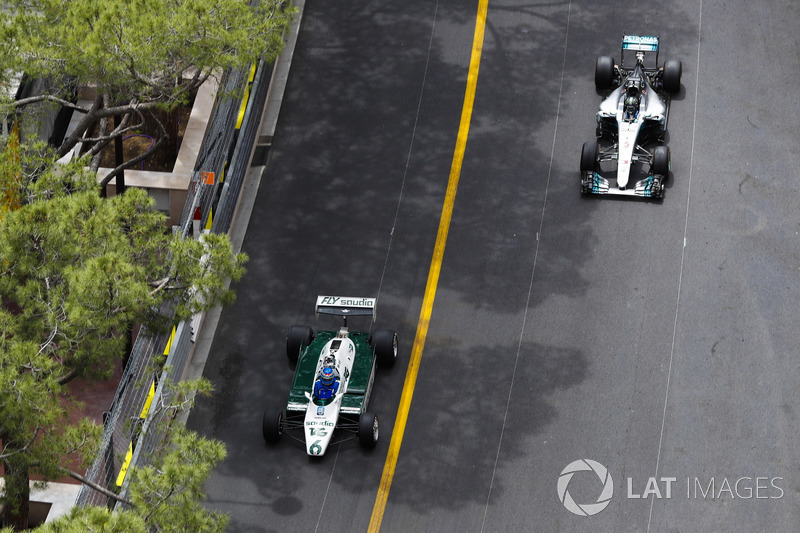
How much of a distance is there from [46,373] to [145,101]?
21.4ft

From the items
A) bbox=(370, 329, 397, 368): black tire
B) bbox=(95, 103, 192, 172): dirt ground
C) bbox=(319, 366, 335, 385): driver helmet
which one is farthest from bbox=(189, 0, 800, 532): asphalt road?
bbox=(95, 103, 192, 172): dirt ground

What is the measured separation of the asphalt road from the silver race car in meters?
0.40

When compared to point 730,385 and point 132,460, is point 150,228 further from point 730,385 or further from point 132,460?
point 730,385

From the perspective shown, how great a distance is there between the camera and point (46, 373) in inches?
607

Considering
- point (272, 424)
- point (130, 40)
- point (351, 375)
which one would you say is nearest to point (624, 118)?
point (351, 375)

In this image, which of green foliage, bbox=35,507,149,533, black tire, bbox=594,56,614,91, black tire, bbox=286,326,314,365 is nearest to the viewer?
green foliage, bbox=35,507,149,533

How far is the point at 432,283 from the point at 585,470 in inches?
181

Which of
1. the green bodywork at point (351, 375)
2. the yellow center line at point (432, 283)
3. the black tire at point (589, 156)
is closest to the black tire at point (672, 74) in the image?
the black tire at point (589, 156)

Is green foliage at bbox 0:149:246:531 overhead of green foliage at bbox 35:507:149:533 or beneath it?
overhead

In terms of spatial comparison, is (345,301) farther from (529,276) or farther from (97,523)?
(97,523)

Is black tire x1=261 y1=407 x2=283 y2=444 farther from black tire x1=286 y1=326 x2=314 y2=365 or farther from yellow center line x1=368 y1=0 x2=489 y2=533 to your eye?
yellow center line x1=368 y1=0 x2=489 y2=533

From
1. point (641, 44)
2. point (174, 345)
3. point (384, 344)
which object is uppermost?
point (641, 44)

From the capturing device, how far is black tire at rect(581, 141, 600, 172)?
976 inches

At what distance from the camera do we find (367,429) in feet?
68.2
